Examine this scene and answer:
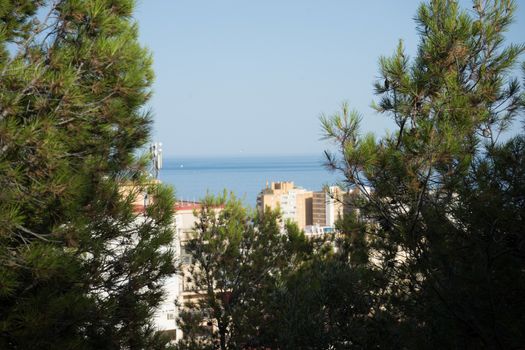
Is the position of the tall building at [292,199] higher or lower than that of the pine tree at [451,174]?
higher

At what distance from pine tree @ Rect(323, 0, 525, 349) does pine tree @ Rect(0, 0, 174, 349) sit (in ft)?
5.99

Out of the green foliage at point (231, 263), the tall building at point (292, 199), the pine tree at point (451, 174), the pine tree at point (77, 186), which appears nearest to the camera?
the pine tree at point (451, 174)

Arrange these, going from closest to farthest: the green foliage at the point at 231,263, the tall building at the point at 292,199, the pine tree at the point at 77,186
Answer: the pine tree at the point at 77,186, the green foliage at the point at 231,263, the tall building at the point at 292,199

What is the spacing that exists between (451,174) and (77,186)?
242 cm

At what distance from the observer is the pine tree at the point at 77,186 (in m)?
4.48

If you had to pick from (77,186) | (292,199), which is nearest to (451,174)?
(77,186)

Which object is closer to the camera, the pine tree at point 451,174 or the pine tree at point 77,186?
the pine tree at point 451,174

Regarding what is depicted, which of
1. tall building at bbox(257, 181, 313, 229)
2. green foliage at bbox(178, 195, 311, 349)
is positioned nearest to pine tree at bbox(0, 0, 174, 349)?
green foliage at bbox(178, 195, 311, 349)

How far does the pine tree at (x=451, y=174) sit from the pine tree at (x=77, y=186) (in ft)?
5.99

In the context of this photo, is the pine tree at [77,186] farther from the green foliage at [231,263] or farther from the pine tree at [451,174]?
the green foliage at [231,263]

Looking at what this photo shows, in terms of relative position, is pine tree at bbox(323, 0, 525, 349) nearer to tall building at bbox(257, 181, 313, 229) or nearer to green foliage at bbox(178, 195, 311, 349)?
green foliage at bbox(178, 195, 311, 349)

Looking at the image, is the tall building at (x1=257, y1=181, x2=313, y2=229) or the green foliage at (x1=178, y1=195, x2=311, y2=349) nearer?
the green foliage at (x1=178, y1=195, x2=311, y2=349)

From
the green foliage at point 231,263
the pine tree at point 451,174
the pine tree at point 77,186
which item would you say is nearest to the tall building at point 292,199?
the green foliage at point 231,263

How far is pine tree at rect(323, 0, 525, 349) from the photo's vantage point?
11.5 ft
